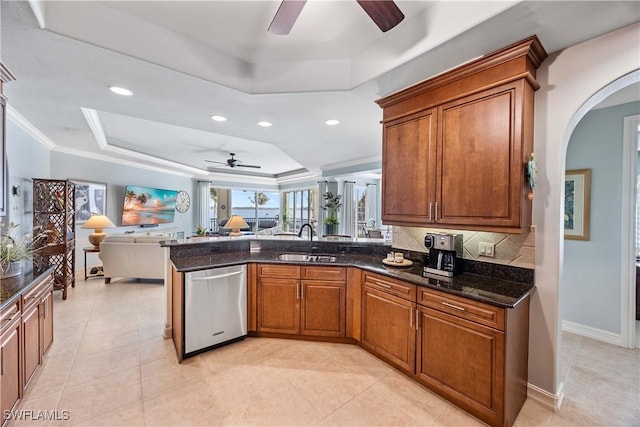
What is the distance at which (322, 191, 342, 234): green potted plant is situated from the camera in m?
7.62

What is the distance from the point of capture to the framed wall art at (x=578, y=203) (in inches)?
117

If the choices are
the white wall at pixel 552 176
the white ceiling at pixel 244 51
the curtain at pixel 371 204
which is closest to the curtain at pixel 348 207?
the curtain at pixel 371 204

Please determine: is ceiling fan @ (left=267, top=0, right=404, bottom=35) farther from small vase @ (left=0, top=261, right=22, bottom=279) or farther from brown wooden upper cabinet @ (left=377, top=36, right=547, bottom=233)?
small vase @ (left=0, top=261, right=22, bottom=279)

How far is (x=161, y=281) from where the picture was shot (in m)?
5.07

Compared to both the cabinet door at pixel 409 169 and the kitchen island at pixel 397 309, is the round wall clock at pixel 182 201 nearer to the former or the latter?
the kitchen island at pixel 397 309

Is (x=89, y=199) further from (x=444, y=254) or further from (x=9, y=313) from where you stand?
(x=444, y=254)

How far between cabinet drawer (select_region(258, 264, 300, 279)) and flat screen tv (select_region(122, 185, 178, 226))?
217 inches

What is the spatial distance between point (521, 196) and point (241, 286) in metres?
2.53

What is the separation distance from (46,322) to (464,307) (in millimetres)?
3489

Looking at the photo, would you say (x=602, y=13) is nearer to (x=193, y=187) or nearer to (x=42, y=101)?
(x=42, y=101)

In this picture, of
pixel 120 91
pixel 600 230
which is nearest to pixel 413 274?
pixel 600 230

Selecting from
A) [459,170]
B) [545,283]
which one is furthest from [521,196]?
[545,283]

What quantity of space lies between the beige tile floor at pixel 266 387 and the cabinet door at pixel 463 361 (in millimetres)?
123

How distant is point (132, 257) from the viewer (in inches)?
187
